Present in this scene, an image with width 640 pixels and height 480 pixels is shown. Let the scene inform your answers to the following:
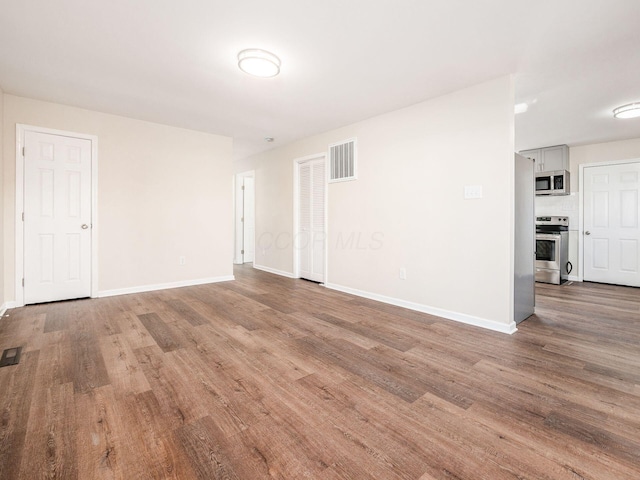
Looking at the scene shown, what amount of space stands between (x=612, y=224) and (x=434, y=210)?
417 centimetres

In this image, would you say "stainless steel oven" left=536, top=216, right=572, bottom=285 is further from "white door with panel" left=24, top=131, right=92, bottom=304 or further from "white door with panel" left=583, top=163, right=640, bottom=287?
"white door with panel" left=24, top=131, right=92, bottom=304

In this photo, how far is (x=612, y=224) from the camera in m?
5.30

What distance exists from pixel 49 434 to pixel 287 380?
4.12ft

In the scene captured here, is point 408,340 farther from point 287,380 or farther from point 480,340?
point 287,380

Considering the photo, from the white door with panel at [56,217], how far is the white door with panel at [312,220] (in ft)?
10.4

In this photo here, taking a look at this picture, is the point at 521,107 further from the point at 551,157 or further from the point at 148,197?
the point at 148,197

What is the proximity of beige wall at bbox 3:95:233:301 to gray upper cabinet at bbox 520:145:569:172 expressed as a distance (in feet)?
19.0

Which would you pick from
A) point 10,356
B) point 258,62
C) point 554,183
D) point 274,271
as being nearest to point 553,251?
point 554,183

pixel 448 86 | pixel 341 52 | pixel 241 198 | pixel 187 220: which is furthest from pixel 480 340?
pixel 241 198

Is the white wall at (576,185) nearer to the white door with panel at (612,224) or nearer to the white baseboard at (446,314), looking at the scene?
the white door with panel at (612,224)

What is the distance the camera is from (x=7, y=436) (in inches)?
58.7

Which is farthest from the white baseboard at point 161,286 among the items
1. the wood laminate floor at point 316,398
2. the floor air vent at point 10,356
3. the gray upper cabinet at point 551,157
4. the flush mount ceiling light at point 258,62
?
the gray upper cabinet at point 551,157

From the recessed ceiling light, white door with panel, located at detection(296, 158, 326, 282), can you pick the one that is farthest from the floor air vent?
the recessed ceiling light

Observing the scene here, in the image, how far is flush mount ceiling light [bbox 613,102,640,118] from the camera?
367 cm
